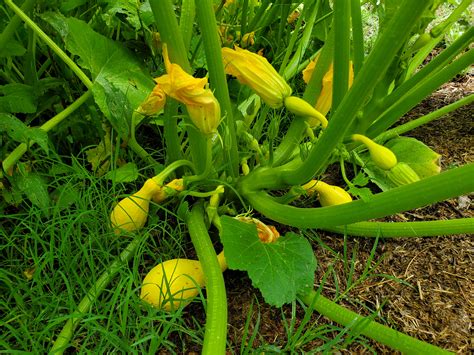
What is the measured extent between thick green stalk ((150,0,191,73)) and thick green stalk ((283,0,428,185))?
0.33m

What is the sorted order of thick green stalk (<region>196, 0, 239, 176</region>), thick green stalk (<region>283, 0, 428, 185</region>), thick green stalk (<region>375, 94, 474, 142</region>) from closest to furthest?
1. thick green stalk (<region>283, 0, 428, 185</region>)
2. thick green stalk (<region>196, 0, 239, 176</region>)
3. thick green stalk (<region>375, 94, 474, 142</region>)

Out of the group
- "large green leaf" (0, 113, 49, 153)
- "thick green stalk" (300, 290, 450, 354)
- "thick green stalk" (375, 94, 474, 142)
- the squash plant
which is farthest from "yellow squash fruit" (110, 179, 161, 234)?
"thick green stalk" (375, 94, 474, 142)

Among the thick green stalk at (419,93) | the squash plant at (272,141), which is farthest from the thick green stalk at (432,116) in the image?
the thick green stalk at (419,93)

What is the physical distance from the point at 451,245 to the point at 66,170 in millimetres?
1043

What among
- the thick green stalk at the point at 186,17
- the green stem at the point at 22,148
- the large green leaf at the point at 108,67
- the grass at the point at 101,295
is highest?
the thick green stalk at the point at 186,17

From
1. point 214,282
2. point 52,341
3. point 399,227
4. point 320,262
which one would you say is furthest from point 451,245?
point 52,341

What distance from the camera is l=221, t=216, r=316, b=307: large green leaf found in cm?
110

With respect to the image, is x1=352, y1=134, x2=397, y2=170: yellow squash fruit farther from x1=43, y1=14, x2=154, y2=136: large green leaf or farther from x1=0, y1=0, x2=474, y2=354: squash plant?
x1=43, y1=14, x2=154, y2=136: large green leaf

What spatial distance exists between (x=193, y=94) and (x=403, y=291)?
718 mm

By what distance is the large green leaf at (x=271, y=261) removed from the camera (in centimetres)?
110

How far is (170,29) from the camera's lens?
1.10 m

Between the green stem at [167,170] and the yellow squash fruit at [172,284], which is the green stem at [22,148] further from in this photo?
the yellow squash fruit at [172,284]

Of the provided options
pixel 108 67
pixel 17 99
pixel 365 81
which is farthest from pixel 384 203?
pixel 17 99

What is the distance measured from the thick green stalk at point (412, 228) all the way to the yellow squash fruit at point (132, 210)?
18.9 inches
